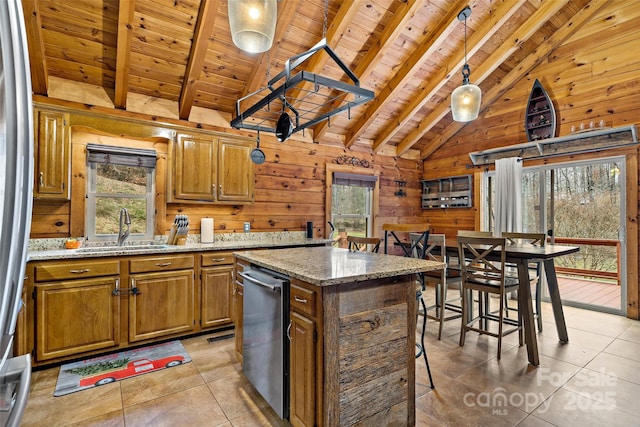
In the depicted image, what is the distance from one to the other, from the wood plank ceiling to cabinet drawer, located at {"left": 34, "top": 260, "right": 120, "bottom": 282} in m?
1.71

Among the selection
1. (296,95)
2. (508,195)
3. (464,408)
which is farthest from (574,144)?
(464,408)

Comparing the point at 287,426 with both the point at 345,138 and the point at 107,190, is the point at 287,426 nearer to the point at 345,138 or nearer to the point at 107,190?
the point at 107,190

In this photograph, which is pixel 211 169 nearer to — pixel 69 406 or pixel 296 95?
pixel 296 95

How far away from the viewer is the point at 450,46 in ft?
13.5

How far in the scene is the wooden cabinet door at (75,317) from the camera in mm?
2600

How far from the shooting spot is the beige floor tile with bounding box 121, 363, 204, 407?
7.45ft

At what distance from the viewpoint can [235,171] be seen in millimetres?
3938

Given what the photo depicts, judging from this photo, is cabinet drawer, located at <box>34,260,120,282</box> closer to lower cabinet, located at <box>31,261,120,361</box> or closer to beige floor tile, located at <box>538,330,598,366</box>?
lower cabinet, located at <box>31,261,120,361</box>

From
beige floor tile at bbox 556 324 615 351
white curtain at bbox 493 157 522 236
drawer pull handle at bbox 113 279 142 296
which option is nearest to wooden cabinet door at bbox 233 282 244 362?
drawer pull handle at bbox 113 279 142 296

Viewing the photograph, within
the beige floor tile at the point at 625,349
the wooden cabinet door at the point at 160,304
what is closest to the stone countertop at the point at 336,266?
the wooden cabinet door at the point at 160,304

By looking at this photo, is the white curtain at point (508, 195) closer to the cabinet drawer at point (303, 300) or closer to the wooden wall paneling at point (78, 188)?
the cabinet drawer at point (303, 300)

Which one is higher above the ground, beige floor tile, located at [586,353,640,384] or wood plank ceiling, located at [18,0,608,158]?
wood plank ceiling, located at [18,0,608,158]

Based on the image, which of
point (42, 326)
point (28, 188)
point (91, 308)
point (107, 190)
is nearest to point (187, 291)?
point (91, 308)

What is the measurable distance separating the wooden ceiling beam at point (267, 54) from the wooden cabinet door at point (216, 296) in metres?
Result: 2.12
